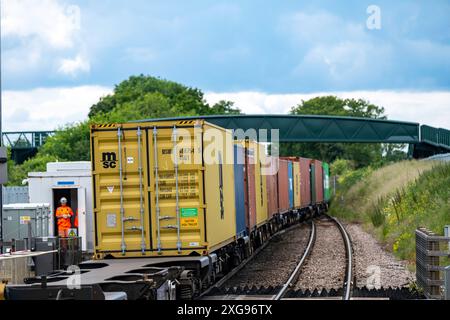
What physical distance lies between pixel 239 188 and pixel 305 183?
2508cm

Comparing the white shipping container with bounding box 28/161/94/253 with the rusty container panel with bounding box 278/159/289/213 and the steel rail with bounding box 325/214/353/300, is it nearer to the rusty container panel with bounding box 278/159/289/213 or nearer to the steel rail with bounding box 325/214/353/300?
the steel rail with bounding box 325/214/353/300

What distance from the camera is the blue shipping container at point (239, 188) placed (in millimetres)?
20641

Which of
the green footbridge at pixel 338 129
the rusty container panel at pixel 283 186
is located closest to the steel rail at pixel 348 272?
the rusty container panel at pixel 283 186

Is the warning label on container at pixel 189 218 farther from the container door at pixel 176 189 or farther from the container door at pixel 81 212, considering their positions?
the container door at pixel 81 212

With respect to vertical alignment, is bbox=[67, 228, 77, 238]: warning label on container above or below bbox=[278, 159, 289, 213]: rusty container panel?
below

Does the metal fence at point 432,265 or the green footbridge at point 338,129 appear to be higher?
the green footbridge at point 338,129

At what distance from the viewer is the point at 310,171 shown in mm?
49562

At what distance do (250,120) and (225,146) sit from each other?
4609 cm

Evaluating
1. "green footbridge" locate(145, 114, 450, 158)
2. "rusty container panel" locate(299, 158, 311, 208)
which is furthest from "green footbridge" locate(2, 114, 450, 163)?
"rusty container panel" locate(299, 158, 311, 208)

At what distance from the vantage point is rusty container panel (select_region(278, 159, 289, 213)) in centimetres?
3492

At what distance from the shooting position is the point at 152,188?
49.9ft

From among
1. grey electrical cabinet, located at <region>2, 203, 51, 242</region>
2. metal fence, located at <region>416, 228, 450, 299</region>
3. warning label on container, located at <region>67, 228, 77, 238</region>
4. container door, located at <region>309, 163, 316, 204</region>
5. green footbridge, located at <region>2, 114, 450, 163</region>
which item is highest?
green footbridge, located at <region>2, 114, 450, 163</region>

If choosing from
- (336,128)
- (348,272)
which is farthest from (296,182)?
(336,128)
